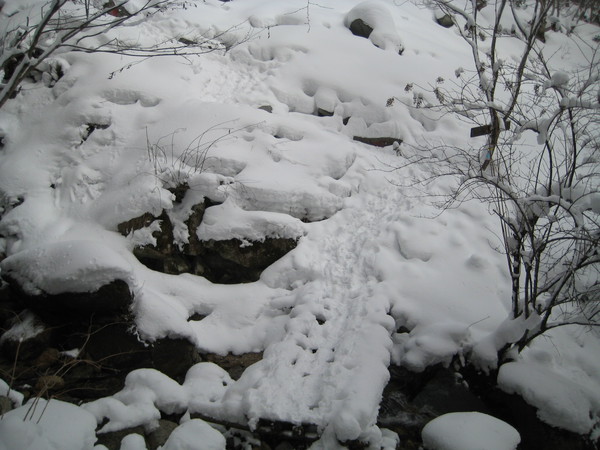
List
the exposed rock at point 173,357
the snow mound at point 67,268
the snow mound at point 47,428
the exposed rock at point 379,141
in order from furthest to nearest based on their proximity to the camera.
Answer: the exposed rock at point 379,141, the exposed rock at point 173,357, the snow mound at point 67,268, the snow mound at point 47,428

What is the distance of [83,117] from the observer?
202 inches

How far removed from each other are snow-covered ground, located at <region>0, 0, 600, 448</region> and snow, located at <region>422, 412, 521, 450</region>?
38 cm

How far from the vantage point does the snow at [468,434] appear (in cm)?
264

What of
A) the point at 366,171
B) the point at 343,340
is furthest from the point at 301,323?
the point at 366,171

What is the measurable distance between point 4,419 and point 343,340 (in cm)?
247

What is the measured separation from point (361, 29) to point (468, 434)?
806cm

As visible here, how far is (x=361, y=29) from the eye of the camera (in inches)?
325

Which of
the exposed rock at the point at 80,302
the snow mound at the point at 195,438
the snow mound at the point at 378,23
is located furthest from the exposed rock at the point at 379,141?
the snow mound at the point at 195,438

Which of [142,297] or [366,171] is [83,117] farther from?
[366,171]

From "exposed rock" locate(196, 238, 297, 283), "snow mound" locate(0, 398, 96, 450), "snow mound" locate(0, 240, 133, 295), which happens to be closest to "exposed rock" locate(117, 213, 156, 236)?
"exposed rock" locate(196, 238, 297, 283)

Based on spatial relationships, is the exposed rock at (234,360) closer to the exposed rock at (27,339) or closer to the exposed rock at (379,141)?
the exposed rock at (27,339)

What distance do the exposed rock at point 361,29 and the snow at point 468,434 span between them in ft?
25.5

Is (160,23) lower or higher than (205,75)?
higher

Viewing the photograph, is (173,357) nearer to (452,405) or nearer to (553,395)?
(452,405)
